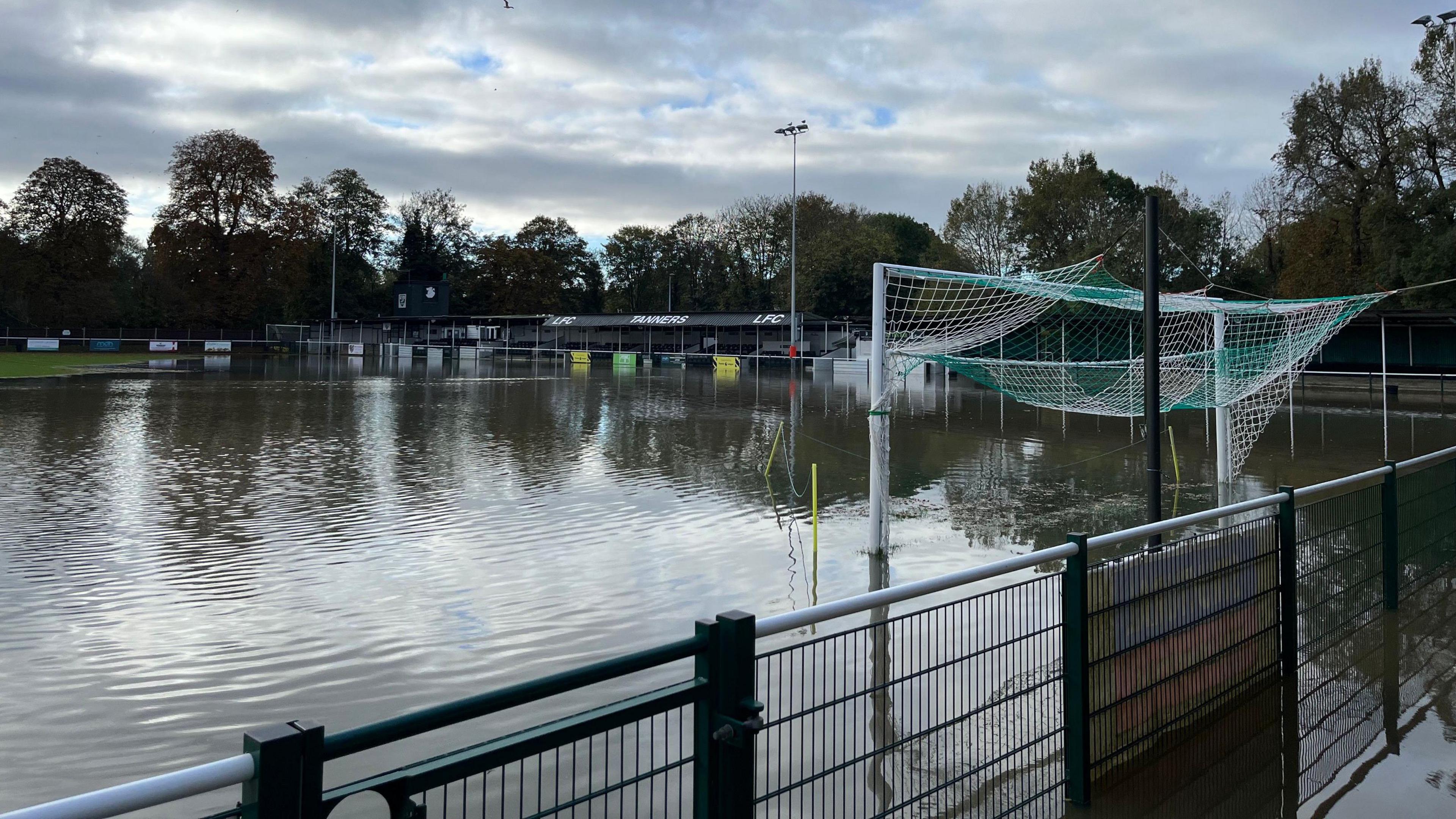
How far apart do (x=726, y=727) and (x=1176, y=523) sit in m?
3.05

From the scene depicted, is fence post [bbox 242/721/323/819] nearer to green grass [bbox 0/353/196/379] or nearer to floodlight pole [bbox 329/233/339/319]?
green grass [bbox 0/353/196/379]

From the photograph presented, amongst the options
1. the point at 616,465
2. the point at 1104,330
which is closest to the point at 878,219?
the point at 1104,330

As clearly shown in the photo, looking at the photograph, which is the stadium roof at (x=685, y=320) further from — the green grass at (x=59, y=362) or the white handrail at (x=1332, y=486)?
the white handrail at (x=1332, y=486)

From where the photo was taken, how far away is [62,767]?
5.39m

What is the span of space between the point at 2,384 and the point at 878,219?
7184 cm

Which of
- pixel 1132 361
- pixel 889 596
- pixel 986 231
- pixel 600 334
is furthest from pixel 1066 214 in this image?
pixel 889 596

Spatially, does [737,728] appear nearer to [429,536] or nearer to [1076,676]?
[1076,676]

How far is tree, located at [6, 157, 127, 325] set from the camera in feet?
236

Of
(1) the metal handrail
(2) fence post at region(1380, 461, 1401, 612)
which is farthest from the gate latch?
(2) fence post at region(1380, 461, 1401, 612)

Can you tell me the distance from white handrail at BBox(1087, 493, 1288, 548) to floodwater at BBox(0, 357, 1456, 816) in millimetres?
1426

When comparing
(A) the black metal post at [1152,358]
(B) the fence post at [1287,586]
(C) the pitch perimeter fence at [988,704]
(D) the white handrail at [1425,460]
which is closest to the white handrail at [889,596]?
(C) the pitch perimeter fence at [988,704]

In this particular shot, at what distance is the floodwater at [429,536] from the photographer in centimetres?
645

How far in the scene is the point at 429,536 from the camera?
37.3 feet

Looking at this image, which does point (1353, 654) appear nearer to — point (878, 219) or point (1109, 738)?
point (1109, 738)
